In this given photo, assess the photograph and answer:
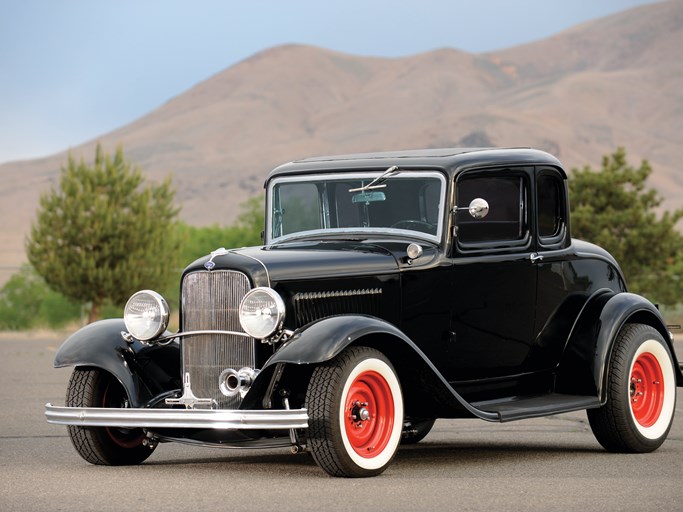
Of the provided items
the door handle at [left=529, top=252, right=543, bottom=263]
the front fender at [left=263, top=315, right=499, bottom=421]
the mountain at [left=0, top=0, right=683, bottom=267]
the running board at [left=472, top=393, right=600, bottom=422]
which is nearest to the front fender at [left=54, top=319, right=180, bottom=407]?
the front fender at [left=263, top=315, right=499, bottom=421]

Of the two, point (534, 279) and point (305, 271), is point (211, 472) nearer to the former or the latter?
point (305, 271)

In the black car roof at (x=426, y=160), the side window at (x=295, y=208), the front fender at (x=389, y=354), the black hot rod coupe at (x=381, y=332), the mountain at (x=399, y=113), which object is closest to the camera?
the front fender at (x=389, y=354)

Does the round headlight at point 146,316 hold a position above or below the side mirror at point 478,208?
below

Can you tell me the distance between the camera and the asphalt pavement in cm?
682

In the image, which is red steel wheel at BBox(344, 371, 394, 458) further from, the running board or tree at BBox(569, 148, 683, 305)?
tree at BBox(569, 148, 683, 305)

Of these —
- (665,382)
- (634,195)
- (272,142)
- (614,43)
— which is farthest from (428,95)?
(665,382)

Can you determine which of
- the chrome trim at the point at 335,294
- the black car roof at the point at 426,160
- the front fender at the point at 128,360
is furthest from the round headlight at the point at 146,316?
the black car roof at the point at 426,160

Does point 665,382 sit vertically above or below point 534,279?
below

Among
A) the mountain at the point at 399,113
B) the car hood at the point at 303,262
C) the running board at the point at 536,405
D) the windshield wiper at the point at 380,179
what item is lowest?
the running board at the point at 536,405

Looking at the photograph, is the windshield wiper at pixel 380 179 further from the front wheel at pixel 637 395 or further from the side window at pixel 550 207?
the front wheel at pixel 637 395

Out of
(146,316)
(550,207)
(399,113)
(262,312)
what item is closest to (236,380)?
(262,312)

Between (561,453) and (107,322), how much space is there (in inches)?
137

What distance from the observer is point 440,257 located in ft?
29.5

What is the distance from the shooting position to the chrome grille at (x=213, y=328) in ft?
26.6
